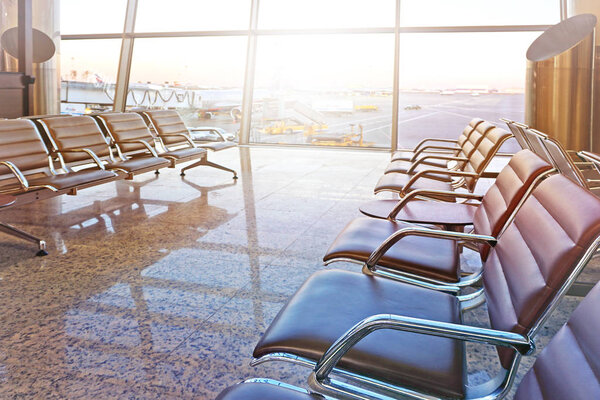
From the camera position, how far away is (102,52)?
8.46 meters

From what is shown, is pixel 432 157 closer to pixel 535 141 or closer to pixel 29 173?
pixel 535 141

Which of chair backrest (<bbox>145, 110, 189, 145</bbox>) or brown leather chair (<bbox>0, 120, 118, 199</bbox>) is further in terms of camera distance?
chair backrest (<bbox>145, 110, 189, 145</bbox>)

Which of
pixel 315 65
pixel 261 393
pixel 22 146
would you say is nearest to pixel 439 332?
pixel 261 393

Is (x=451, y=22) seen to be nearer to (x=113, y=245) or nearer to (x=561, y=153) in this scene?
(x=561, y=153)

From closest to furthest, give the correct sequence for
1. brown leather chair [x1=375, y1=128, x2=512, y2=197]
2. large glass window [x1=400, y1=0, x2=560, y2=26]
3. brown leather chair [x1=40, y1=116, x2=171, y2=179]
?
brown leather chair [x1=375, y1=128, x2=512, y2=197] < brown leather chair [x1=40, y1=116, x2=171, y2=179] < large glass window [x1=400, y1=0, x2=560, y2=26]

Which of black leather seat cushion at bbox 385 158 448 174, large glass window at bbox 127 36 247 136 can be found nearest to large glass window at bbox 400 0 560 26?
large glass window at bbox 127 36 247 136

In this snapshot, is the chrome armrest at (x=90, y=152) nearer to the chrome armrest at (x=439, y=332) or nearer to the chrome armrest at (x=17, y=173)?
the chrome armrest at (x=17, y=173)

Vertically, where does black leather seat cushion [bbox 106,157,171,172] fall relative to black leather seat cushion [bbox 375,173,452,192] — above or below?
above

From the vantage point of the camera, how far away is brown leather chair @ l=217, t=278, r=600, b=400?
0.82m

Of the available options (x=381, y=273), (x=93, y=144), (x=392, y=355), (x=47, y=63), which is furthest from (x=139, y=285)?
(x=47, y=63)

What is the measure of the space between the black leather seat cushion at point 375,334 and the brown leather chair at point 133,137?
3400 mm

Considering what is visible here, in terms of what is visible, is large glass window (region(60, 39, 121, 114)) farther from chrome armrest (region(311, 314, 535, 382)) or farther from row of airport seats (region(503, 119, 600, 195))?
chrome armrest (region(311, 314, 535, 382))

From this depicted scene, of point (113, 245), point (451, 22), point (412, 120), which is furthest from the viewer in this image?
point (412, 120)

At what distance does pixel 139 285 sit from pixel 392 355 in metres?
1.70
